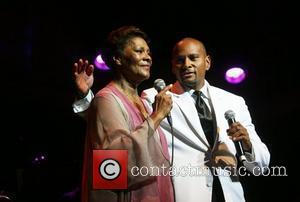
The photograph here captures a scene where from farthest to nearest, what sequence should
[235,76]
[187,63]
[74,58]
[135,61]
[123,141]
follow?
[74,58], [235,76], [187,63], [135,61], [123,141]

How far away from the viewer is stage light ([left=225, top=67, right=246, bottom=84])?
8.89ft

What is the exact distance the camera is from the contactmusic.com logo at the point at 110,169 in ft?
5.27

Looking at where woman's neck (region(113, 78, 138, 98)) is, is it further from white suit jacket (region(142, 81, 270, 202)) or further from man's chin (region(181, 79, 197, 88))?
man's chin (region(181, 79, 197, 88))

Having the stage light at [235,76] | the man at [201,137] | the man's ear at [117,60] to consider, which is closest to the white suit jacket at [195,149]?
the man at [201,137]

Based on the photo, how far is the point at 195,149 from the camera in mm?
1926

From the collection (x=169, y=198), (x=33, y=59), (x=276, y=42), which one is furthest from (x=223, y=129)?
(x=33, y=59)

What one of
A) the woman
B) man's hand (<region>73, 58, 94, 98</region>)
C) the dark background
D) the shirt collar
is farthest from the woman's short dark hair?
the dark background

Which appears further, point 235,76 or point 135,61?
point 235,76

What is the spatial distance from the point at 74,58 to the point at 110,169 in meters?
1.38

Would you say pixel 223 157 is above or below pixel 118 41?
below

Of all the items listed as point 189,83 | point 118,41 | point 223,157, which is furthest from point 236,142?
point 118,41

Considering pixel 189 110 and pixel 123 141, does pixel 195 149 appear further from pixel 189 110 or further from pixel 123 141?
pixel 123 141

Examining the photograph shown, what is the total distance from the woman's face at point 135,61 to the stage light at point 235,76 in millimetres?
1029

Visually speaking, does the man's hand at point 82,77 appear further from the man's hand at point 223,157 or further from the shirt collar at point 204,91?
the man's hand at point 223,157
